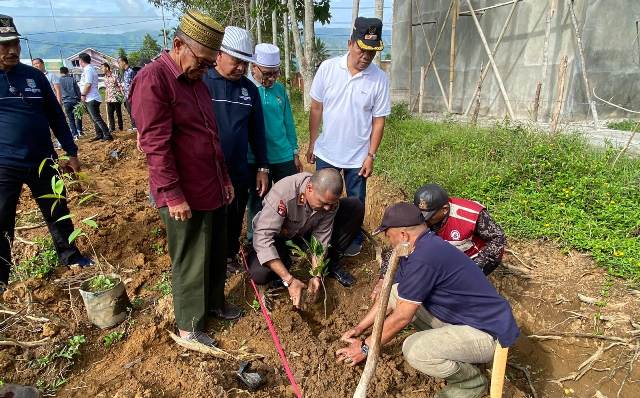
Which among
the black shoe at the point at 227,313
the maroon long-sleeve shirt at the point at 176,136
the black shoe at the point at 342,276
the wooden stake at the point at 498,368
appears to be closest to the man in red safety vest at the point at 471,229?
the black shoe at the point at 342,276

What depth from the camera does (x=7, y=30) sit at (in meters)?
2.85

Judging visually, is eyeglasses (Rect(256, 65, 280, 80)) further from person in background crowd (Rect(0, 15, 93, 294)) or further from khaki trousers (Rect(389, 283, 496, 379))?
khaki trousers (Rect(389, 283, 496, 379))

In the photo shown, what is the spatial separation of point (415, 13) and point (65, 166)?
1204 cm

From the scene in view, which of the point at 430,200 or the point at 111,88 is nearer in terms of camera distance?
the point at 430,200

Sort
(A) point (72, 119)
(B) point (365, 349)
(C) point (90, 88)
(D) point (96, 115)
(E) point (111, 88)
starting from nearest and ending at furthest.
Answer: (B) point (365, 349) < (C) point (90, 88) < (D) point (96, 115) < (E) point (111, 88) < (A) point (72, 119)

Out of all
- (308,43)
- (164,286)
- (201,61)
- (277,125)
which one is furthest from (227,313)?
(308,43)

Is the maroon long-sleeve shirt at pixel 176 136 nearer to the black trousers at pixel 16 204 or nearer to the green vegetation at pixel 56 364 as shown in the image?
the green vegetation at pixel 56 364

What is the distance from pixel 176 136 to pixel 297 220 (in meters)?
1.21

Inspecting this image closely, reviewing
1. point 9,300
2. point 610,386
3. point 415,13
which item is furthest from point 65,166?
point 415,13

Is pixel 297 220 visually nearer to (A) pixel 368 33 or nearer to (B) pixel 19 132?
(A) pixel 368 33

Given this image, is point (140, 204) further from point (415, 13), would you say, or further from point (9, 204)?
point (415, 13)

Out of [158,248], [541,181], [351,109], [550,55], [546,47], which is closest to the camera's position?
[351,109]

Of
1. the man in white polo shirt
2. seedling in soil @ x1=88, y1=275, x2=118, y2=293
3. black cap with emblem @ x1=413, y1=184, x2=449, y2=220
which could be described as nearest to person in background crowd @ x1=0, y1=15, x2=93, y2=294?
seedling in soil @ x1=88, y1=275, x2=118, y2=293

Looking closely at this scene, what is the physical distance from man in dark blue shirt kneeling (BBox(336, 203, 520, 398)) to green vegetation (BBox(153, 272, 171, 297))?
185 centimetres
